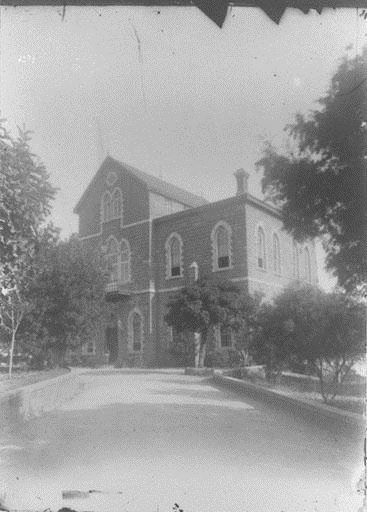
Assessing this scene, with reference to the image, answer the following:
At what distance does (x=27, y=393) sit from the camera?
25.5 feet

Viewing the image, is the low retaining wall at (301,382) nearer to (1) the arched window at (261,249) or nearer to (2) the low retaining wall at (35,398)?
(1) the arched window at (261,249)

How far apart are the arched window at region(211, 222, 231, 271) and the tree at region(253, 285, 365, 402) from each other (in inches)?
465

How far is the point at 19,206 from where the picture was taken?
4.73 metres

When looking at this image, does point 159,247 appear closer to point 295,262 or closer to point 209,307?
point 295,262

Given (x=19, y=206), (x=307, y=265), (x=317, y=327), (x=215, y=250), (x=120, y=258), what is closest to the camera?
(x=19, y=206)

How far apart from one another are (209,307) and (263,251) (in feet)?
18.8

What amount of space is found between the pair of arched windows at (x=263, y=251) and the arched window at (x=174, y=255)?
4.16 meters

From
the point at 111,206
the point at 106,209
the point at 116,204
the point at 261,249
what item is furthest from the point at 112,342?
the point at 261,249

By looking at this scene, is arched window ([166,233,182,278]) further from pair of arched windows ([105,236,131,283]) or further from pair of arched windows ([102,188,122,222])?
pair of arched windows ([102,188,122,222])

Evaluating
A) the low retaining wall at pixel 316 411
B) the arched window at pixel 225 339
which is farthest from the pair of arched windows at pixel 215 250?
the low retaining wall at pixel 316 411

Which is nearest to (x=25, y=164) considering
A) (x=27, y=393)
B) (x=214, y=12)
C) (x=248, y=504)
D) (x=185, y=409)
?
(x=214, y=12)

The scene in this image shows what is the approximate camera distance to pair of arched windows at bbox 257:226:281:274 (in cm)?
2247

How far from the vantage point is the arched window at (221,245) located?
73.5 ft

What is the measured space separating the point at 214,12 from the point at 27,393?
656 cm
